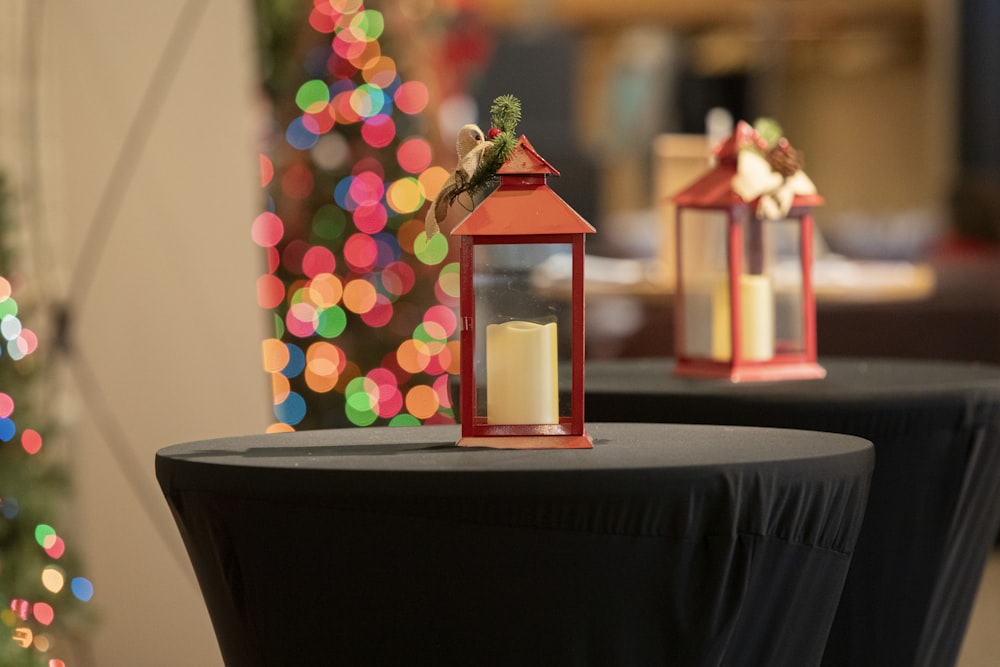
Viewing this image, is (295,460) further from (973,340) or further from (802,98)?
(802,98)

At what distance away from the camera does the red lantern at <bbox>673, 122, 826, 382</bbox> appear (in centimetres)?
200

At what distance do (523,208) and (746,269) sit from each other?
73 cm

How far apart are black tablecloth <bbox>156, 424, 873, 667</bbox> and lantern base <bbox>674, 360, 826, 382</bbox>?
65 centimetres

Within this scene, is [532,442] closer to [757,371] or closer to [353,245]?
[757,371]

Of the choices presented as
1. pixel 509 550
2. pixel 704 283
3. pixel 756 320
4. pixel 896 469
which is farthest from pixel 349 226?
pixel 509 550

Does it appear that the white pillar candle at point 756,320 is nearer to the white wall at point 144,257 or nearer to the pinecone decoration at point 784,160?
the pinecone decoration at point 784,160

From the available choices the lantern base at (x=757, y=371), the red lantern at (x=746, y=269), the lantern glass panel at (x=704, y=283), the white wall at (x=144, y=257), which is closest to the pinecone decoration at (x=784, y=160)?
the red lantern at (x=746, y=269)

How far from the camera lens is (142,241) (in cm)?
255

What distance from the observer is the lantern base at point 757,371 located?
200cm

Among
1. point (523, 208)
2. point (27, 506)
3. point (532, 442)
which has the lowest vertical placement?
point (27, 506)

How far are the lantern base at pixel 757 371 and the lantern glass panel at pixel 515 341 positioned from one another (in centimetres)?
61

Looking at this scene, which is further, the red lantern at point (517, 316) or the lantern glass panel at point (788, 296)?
the lantern glass panel at point (788, 296)

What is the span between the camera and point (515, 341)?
4.71 feet

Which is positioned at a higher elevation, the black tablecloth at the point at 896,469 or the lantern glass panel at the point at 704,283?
the lantern glass panel at the point at 704,283
